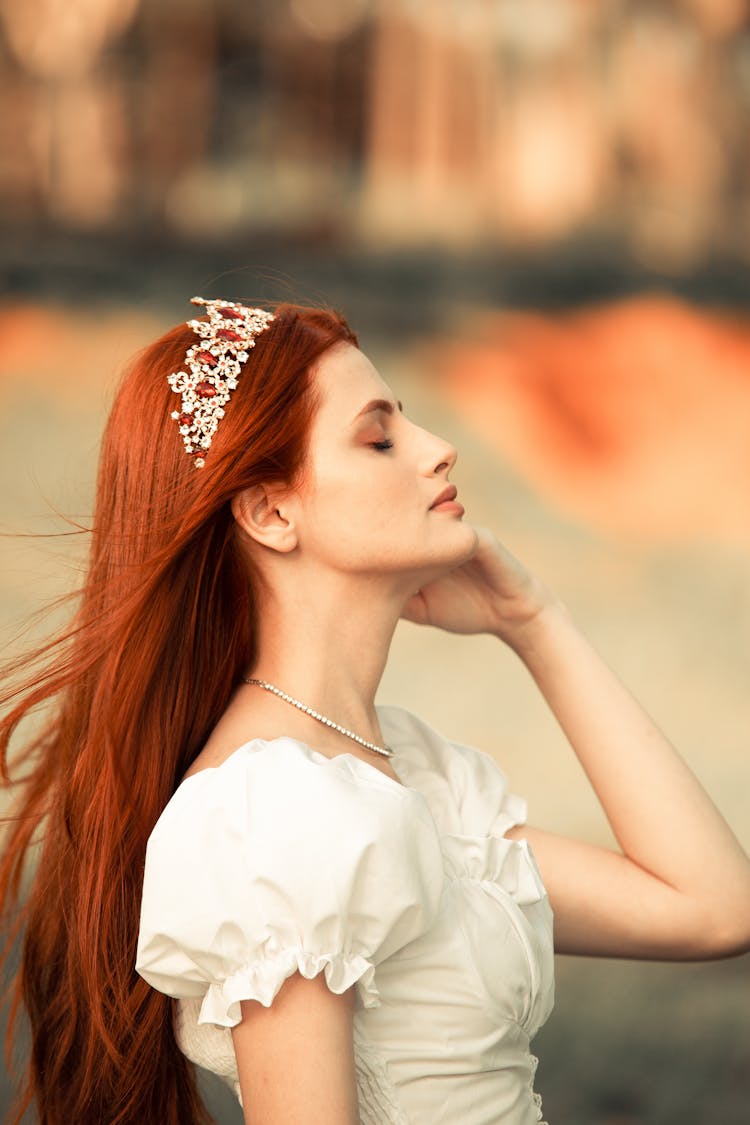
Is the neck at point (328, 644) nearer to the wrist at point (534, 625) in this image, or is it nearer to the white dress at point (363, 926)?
the white dress at point (363, 926)

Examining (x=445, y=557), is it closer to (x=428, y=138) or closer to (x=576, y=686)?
(x=576, y=686)

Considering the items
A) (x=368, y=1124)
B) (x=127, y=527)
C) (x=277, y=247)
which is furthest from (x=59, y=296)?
(x=368, y=1124)

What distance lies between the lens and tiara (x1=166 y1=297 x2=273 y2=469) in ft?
4.62

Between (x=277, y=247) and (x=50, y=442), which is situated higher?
(x=277, y=247)

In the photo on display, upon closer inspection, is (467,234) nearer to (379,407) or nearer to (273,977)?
(379,407)

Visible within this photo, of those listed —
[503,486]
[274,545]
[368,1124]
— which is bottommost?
[503,486]

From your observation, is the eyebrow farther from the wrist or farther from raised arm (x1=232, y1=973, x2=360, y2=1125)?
raised arm (x1=232, y1=973, x2=360, y2=1125)

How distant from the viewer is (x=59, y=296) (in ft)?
11.9

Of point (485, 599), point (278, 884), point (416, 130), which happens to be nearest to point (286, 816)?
point (278, 884)

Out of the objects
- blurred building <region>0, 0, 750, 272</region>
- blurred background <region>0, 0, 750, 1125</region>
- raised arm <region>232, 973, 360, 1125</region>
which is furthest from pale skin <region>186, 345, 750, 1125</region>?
blurred building <region>0, 0, 750, 272</region>

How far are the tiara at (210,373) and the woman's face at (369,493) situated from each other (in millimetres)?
87

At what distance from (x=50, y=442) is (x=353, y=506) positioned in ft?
7.55

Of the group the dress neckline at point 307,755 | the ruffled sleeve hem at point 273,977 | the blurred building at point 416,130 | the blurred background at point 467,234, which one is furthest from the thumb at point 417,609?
the blurred building at point 416,130

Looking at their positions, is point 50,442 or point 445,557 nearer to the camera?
point 445,557
